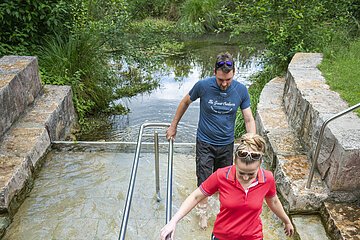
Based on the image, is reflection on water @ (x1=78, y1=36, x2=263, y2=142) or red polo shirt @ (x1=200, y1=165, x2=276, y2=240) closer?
red polo shirt @ (x1=200, y1=165, x2=276, y2=240)

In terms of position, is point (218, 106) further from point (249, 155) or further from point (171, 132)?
point (249, 155)

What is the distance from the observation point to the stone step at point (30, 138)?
3678 mm

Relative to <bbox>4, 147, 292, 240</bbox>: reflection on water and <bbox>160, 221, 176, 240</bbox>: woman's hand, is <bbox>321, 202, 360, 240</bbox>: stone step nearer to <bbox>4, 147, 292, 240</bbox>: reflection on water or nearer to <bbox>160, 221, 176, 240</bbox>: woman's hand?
<bbox>4, 147, 292, 240</bbox>: reflection on water

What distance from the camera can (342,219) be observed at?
3217mm

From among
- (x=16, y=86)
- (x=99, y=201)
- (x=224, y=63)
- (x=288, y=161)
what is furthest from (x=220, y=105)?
(x=16, y=86)

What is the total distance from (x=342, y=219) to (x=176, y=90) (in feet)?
20.1

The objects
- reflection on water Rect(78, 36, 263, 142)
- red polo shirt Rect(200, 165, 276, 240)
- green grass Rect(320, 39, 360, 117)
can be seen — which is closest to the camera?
red polo shirt Rect(200, 165, 276, 240)

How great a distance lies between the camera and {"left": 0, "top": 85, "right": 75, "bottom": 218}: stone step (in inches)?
145

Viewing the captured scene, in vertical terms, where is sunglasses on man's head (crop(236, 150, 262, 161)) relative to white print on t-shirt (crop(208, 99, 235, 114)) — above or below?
above

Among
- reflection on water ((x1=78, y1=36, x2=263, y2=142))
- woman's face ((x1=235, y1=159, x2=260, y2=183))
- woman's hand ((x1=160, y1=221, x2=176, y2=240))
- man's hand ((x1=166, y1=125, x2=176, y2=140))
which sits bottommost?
reflection on water ((x1=78, y1=36, x2=263, y2=142))

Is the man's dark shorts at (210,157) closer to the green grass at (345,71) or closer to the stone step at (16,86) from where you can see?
the green grass at (345,71)

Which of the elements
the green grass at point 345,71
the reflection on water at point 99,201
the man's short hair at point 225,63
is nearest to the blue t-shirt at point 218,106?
the man's short hair at point 225,63

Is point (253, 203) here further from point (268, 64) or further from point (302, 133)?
point (268, 64)

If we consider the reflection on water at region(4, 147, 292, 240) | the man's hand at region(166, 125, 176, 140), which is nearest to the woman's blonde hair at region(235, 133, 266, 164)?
the man's hand at region(166, 125, 176, 140)
